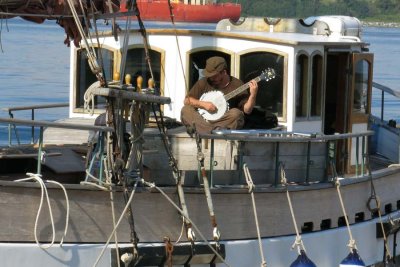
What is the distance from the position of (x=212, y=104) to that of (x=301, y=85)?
1.43 m

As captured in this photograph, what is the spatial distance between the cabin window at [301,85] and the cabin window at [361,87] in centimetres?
119

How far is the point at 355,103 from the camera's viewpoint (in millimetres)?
15469

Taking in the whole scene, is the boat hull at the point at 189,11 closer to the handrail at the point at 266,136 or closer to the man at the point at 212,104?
A: the man at the point at 212,104

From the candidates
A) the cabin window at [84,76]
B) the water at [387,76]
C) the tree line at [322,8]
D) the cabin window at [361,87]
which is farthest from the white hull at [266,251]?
the water at [387,76]

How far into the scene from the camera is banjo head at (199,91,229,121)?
530 inches

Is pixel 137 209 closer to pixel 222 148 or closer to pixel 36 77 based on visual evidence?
pixel 222 148

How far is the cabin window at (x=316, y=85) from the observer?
14.6 metres

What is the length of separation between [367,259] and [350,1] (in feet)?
167

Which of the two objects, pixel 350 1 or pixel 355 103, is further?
pixel 350 1

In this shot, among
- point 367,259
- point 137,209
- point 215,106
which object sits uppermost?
point 215,106

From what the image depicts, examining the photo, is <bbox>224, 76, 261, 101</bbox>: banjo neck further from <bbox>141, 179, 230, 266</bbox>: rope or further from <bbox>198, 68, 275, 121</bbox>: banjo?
<bbox>141, 179, 230, 266</bbox>: rope

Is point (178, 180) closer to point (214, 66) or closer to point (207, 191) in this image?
point (207, 191)

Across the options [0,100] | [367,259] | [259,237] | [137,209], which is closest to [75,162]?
[137,209]

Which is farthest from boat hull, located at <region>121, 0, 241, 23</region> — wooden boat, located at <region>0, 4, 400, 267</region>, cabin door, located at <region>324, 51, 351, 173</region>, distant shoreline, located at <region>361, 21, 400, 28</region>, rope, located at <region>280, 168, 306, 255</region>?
distant shoreline, located at <region>361, 21, 400, 28</region>
